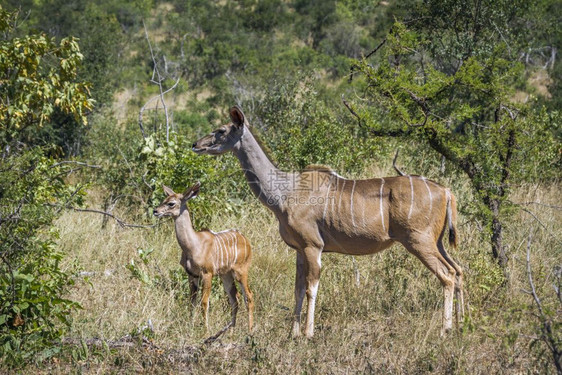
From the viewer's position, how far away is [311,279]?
6.07 meters

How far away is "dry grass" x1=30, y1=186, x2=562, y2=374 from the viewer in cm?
508

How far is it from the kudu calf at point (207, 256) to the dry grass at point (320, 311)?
223 millimetres

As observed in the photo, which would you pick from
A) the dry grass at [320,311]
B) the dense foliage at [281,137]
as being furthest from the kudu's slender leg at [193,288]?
the dense foliage at [281,137]

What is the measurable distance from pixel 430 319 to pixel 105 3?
31.2 meters

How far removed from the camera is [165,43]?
27859 millimetres

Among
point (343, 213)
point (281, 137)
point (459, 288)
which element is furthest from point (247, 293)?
point (281, 137)

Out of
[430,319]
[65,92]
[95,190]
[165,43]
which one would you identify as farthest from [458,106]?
[165,43]

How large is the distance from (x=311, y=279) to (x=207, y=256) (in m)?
1.09

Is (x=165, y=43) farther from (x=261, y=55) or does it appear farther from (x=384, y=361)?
(x=384, y=361)

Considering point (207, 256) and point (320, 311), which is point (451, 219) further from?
point (207, 256)

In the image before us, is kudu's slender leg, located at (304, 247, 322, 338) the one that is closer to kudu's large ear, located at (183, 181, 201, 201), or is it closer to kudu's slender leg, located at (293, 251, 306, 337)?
kudu's slender leg, located at (293, 251, 306, 337)

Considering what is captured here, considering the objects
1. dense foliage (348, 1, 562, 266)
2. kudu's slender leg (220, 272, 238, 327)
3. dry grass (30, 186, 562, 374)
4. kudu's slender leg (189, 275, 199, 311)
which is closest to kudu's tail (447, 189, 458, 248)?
dense foliage (348, 1, 562, 266)

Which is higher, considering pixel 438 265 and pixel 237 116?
pixel 237 116

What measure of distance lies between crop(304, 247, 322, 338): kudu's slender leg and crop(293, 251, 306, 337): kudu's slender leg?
0.13 meters
